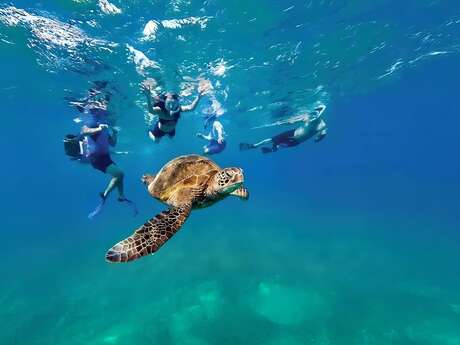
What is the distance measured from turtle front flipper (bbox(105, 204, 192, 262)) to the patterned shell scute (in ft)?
4.04

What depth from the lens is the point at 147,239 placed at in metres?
3.38

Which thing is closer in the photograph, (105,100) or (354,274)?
(354,274)

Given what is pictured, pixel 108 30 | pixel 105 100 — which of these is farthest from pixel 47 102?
pixel 108 30

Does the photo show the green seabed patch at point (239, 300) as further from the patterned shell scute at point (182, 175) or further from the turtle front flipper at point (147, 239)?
the turtle front flipper at point (147, 239)

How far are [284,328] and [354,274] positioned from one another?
6626 mm

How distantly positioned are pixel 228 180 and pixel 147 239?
152 cm

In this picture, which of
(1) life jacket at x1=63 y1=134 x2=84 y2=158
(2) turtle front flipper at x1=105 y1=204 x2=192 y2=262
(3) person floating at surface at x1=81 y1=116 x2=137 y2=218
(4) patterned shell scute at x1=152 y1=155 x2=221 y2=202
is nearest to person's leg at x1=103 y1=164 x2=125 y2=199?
(3) person floating at surface at x1=81 y1=116 x2=137 y2=218

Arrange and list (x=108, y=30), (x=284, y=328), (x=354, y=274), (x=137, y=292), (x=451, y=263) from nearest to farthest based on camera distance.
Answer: (x=284, y=328) < (x=108, y=30) < (x=137, y=292) < (x=354, y=274) < (x=451, y=263)

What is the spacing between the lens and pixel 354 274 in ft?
49.1

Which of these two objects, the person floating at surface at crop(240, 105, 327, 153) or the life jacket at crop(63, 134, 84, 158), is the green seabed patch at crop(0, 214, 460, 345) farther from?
the life jacket at crop(63, 134, 84, 158)

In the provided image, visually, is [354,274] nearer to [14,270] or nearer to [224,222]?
[224,222]

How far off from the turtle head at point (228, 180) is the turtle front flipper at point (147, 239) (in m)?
0.74

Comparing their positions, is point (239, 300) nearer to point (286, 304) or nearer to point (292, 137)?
point (286, 304)

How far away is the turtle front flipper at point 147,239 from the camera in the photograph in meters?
3.11
